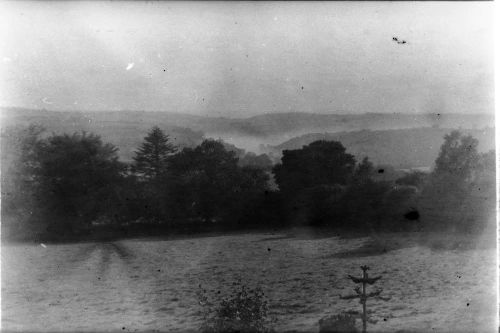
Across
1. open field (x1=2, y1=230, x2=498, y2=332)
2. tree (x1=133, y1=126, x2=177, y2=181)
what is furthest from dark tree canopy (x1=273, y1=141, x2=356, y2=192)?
tree (x1=133, y1=126, x2=177, y2=181)

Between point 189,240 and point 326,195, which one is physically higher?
point 326,195

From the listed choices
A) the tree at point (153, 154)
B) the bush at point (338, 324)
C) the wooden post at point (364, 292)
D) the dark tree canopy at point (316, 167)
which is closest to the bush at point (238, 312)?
the bush at point (338, 324)

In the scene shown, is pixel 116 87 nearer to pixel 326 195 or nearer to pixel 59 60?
pixel 59 60

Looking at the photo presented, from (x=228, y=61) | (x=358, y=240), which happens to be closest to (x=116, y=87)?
(x=228, y=61)

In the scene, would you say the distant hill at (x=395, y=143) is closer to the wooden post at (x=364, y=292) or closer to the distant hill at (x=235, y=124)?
the distant hill at (x=235, y=124)

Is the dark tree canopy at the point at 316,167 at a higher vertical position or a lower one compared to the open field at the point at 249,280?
higher

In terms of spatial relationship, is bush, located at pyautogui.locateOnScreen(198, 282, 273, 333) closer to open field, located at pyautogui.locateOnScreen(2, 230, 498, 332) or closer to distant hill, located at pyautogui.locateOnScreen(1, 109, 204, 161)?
open field, located at pyautogui.locateOnScreen(2, 230, 498, 332)
